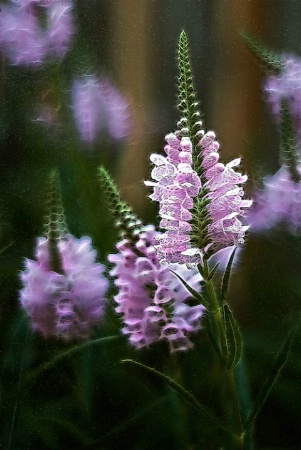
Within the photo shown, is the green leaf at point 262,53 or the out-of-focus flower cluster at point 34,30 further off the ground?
the out-of-focus flower cluster at point 34,30

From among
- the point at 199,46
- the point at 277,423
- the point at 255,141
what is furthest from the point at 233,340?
the point at 199,46

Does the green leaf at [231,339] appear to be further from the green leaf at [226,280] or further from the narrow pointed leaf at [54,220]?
the narrow pointed leaf at [54,220]

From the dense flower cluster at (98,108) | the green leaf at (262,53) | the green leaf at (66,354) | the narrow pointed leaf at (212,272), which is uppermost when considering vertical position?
the green leaf at (262,53)

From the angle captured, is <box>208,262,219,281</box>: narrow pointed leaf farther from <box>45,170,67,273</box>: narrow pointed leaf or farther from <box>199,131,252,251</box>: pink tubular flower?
<box>45,170,67,273</box>: narrow pointed leaf

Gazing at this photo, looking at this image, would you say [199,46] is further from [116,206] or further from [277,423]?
[277,423]

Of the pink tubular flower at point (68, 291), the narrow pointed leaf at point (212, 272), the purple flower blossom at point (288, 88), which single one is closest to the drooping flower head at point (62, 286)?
the pink tubular flower at point (68, 291)
